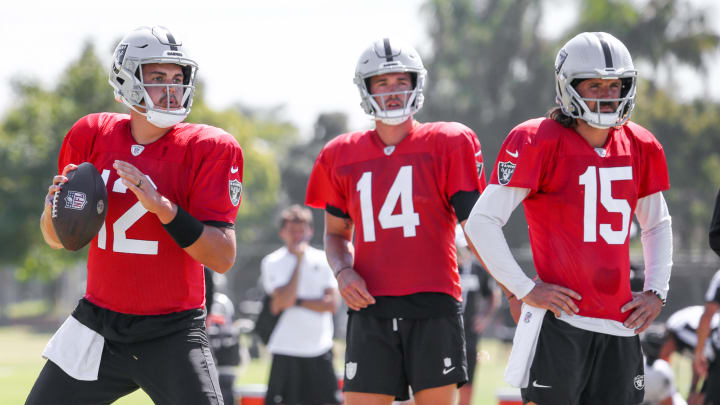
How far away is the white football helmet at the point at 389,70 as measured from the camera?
4988 millimetres

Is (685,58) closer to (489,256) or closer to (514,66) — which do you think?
(514,66)

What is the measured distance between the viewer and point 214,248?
14.0ft

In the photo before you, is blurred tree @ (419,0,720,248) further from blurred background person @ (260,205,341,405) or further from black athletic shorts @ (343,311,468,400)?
black athletic shorts @ (343,311,468,400)

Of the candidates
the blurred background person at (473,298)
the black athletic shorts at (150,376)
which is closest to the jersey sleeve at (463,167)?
the black athletic shorts at (150,376)

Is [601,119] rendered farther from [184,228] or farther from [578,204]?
[184,228]

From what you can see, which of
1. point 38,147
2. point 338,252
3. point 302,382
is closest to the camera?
point 338,252

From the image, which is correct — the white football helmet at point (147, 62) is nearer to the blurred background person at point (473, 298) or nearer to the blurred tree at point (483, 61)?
the blurred background person at point (473, 298)

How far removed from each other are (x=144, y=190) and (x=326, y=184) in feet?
4.51

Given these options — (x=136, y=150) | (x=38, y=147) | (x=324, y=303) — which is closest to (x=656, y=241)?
(x=136, y=150)

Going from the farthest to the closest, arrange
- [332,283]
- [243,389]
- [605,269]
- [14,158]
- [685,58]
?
[685,58], [14,158], [243,389], [332,283], [605,269]

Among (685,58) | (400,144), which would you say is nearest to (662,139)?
(685,58)

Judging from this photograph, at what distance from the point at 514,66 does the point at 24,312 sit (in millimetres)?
24262

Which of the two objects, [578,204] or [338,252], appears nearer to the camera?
[578,204]

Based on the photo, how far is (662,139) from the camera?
36.2 meters
